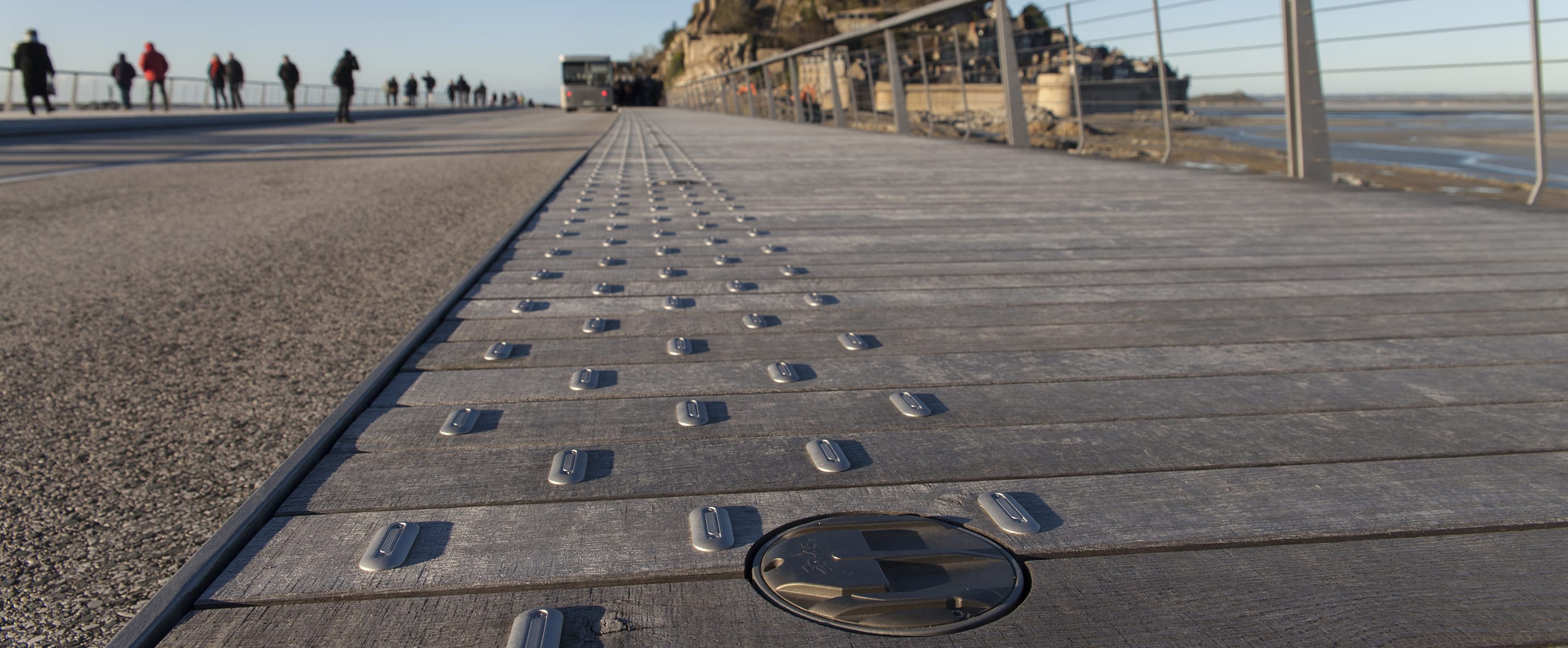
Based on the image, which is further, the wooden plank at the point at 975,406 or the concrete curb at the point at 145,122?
the concrete curb at the point at 145,122

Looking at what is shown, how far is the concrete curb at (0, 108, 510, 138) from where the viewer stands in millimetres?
14477

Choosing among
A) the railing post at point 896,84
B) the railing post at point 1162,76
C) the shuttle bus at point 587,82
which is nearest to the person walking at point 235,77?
the shuttle bus at point 587,82

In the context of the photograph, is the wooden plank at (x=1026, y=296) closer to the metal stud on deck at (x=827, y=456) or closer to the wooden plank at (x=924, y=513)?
the metal stud on deck at (x=827, y=456)

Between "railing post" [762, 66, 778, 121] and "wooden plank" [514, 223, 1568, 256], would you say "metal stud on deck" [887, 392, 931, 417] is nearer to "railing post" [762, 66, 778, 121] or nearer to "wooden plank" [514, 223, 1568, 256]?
"wooden plank" [514, 223, 1568, 256]

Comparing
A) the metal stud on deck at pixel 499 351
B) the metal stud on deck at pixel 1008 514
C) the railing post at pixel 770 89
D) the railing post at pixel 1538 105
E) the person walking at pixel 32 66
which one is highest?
the person walking at pixel 32 66

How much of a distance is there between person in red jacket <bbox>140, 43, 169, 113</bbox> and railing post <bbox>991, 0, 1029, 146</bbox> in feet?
75.2

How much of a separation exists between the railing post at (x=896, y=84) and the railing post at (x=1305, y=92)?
5190 millimetres

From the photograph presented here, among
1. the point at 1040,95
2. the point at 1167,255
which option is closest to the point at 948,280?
the point at 1167,255

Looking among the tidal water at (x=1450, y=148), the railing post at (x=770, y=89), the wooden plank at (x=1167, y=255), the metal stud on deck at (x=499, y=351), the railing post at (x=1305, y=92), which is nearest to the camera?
the metal stud on deck at (x=499, y=351)

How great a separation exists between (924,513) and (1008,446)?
1.00ft

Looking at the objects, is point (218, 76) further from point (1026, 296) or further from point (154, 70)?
point (1026, 296)

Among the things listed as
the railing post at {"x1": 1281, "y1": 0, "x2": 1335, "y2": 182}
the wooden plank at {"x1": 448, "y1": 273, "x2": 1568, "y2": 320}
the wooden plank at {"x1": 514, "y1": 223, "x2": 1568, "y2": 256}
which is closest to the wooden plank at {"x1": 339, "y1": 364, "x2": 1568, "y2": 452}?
the wooden plank at {"x1": 448, "y1": 273, "x2": 1568, "y2": 320}

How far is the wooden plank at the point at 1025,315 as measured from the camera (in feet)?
7.44

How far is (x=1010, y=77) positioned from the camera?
8023 mm
